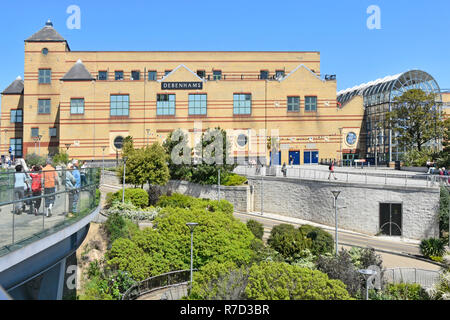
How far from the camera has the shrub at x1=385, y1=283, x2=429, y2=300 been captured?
15.1m

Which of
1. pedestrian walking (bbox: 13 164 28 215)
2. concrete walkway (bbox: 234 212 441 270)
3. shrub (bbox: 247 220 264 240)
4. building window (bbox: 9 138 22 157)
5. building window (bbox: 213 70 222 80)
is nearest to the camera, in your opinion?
pedestrian walking (bbox: 13 164 28 215)

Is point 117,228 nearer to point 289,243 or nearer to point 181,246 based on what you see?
point 181,246

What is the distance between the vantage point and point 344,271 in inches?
639

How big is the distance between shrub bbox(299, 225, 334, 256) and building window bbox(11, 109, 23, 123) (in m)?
45.9

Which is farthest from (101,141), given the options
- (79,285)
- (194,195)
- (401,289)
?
(401,289)

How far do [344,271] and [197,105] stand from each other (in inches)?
1377

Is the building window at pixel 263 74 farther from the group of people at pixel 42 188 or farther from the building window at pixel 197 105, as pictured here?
the group of people at pixel 42 188

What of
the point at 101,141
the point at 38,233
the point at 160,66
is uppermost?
the point at 160,66

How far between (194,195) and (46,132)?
89.1ft

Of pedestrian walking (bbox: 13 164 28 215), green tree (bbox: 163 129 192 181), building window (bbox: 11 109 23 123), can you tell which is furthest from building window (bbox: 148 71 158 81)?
pedestrian walking (bbox: 13 164 28 215)

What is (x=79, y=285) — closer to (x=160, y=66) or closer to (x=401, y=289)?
(x=401, y=289)

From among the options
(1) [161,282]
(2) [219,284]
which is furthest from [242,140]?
(2) [219,284]

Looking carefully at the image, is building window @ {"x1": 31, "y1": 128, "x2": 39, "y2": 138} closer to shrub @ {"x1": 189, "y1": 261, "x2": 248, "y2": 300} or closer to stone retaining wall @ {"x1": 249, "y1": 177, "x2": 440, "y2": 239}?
stone retaining wall @ {"x1": 249, "y1": 177, "x2": 440, "y2": 239}
